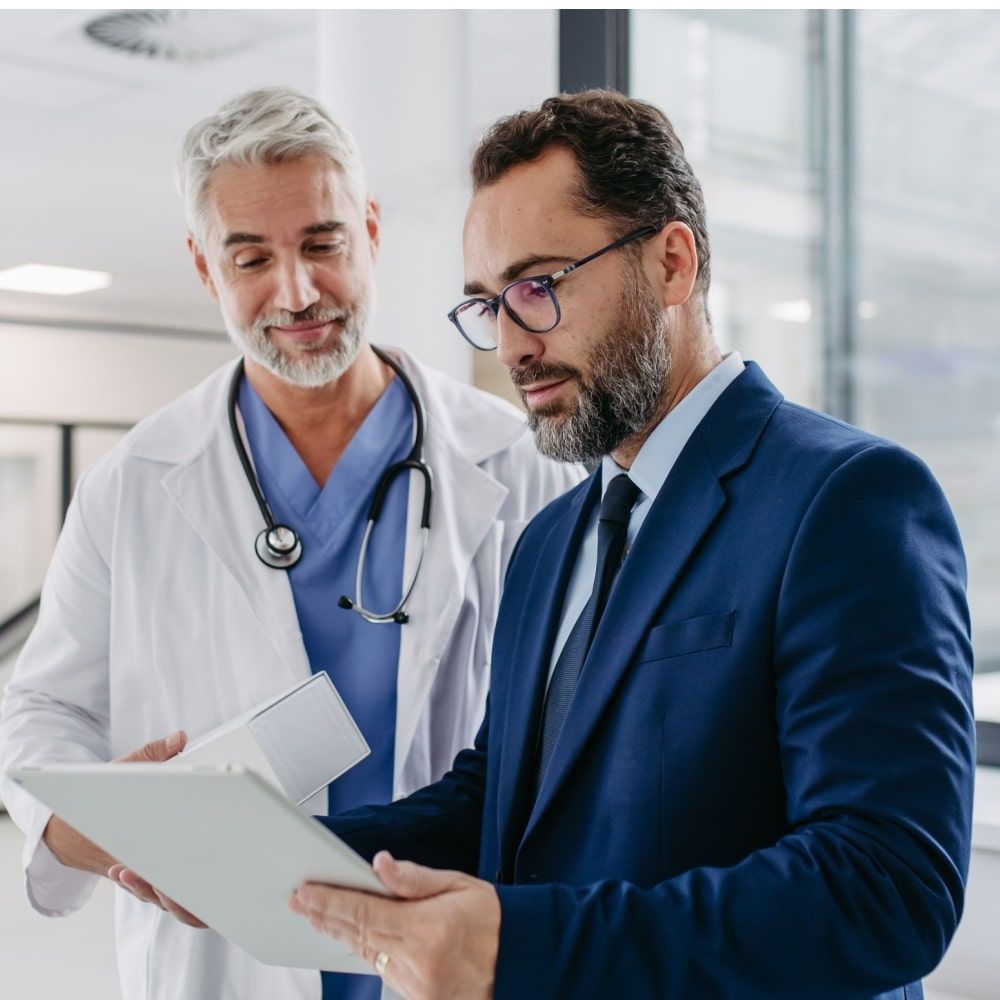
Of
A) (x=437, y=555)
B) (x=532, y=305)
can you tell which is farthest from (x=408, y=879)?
(x=437, y=555)

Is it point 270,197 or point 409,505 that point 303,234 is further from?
point 409,505

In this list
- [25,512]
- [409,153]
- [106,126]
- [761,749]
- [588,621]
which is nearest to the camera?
[761,749]

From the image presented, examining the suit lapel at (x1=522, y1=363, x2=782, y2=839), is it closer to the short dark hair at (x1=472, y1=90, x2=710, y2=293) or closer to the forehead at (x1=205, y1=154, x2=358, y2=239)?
the short dark hair at (x1=472, y1=90, x2=710, y2=293)

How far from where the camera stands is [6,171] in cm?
455

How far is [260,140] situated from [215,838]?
988 millimetres

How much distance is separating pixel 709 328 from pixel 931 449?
5.29 feet

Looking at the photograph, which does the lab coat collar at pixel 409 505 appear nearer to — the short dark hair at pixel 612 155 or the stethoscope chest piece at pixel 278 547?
the stethoscope chest piece at pixel 278 547

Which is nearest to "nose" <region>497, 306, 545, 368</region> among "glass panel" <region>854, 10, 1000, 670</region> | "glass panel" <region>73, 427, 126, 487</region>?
"glass panel" <region>854, 10, 1000, 670</region>

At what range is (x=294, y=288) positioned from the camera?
1.58 m

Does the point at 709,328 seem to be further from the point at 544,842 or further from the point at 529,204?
the point at 544,842

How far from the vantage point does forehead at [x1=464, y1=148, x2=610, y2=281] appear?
116 cm

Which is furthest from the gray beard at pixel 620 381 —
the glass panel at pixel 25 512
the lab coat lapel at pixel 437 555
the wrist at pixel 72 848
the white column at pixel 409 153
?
the glass panel at pixel 25 512

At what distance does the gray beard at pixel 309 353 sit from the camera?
1.60 m

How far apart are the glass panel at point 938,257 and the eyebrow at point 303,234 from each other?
156 cm
